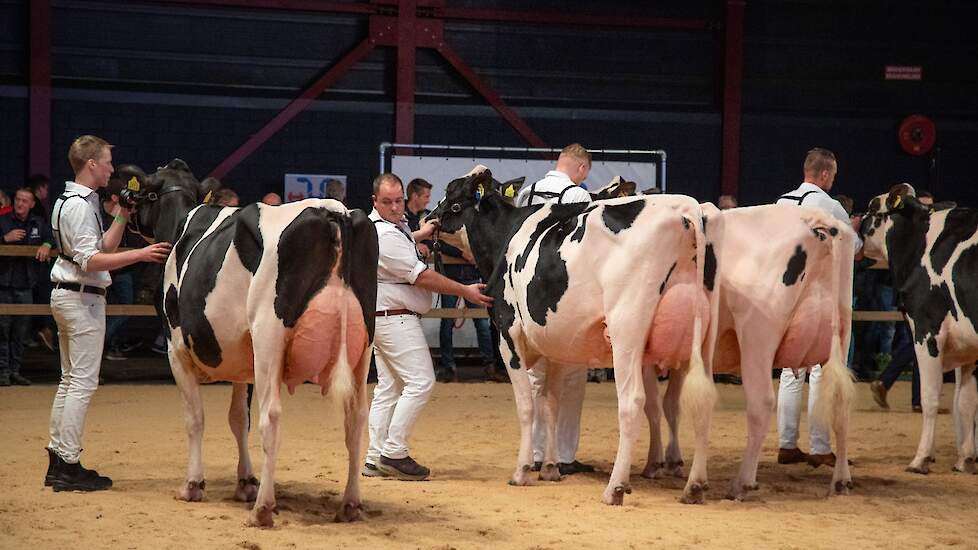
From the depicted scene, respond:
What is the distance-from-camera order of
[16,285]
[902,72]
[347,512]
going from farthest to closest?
[902,72], [16,285], [347,512]

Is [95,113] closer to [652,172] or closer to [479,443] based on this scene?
[652,172]

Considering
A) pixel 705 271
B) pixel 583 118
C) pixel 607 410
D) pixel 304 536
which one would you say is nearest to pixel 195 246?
pixel 304 536

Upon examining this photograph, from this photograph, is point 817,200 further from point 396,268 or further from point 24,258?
point 24,258

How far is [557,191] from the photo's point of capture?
8234 millimetres

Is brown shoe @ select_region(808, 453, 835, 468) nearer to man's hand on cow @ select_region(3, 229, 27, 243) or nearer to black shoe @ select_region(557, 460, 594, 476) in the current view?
black shoe @ select_region(557, 460, 594, 476)

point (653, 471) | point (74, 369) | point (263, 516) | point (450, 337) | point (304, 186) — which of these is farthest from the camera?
point (304, 186)

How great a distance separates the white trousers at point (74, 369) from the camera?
673 cm

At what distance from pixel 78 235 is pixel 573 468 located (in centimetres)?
353

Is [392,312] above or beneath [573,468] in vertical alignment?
above

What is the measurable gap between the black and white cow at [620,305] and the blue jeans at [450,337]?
570cm

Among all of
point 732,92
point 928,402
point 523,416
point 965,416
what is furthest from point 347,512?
point 732,92

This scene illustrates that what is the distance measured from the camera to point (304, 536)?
5727mm

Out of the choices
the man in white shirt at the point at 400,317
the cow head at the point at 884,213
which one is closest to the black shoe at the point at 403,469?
the man in white shirt at the point at 400,317

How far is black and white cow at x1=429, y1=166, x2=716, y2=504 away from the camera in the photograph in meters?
6.57
